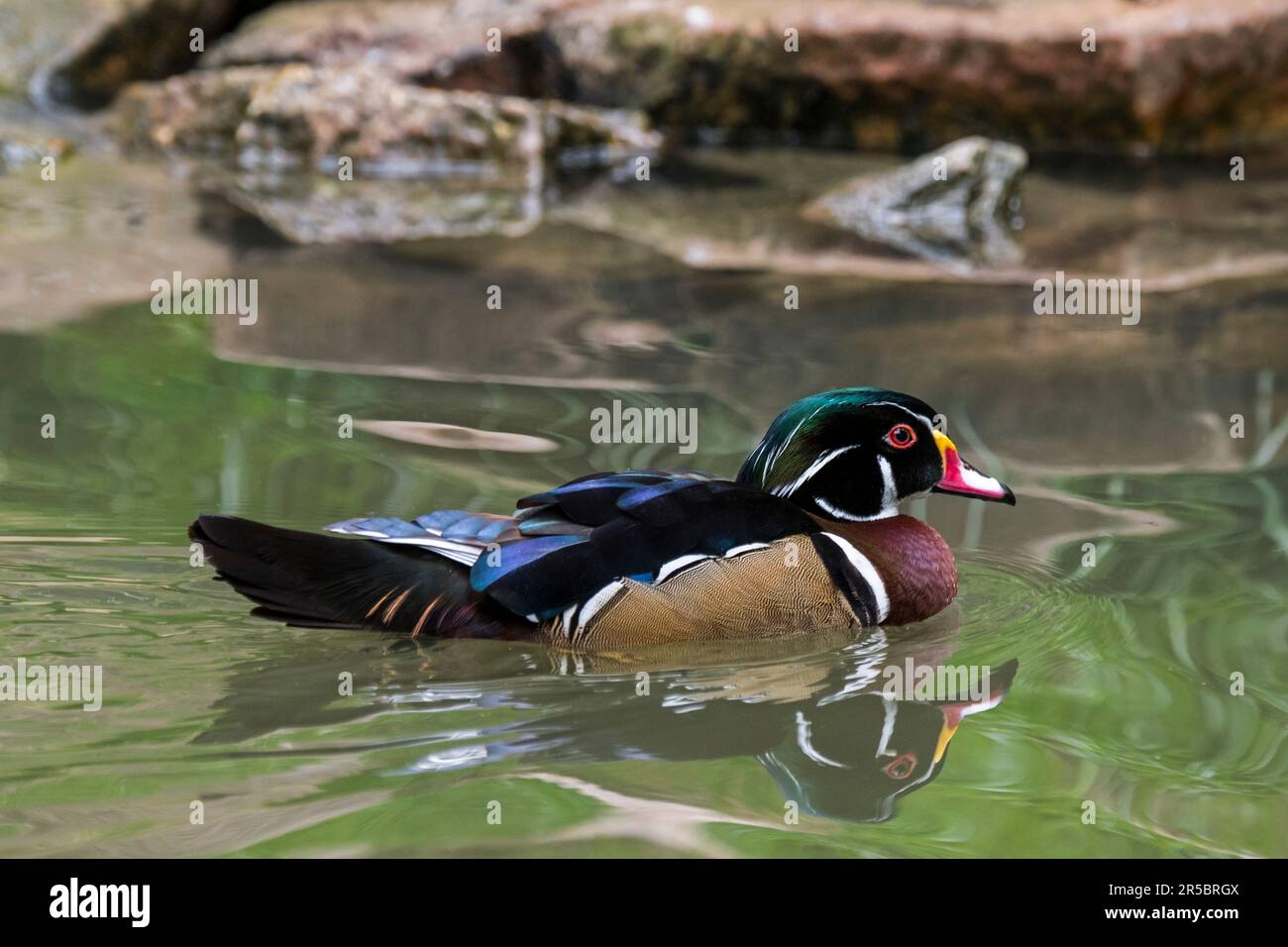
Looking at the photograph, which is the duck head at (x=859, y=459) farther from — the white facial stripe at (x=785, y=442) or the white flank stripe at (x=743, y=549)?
the white flank stripe at (x=743, y=549)

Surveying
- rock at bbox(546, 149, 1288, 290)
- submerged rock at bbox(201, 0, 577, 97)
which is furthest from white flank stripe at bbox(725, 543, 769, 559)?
submerged rock at bbox(201, 0, 577, 97)

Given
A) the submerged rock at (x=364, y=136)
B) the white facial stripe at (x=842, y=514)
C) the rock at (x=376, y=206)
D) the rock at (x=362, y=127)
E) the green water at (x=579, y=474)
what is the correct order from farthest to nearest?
the rock at (x=362, y=127), the submerged rock at (x=364, y=136), the rock at (x=376, y=206), the white facial stripe at (x=842, y=514), the green water at (x=579, y=474)

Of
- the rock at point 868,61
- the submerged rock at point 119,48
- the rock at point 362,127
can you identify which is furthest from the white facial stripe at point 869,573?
the submerged rock at point 119,48

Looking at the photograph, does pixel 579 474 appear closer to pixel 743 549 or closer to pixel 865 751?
pixel 743 549

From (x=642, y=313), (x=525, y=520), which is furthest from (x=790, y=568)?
(x=642, y=313)

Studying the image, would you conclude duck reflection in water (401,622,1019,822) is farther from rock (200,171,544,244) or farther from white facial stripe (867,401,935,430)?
rock (200,171,544,244)

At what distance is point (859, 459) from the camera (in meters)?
5.48

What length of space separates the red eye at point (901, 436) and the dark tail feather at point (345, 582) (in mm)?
1374

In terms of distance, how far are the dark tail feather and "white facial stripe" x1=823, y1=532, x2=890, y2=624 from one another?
3.48 feet

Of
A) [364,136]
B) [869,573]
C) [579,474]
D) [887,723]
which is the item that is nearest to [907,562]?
[869,573]

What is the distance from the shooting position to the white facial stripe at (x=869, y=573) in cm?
530

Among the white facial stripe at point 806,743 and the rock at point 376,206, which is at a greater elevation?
the rock at point 376,206

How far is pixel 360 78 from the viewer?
45.2ft
